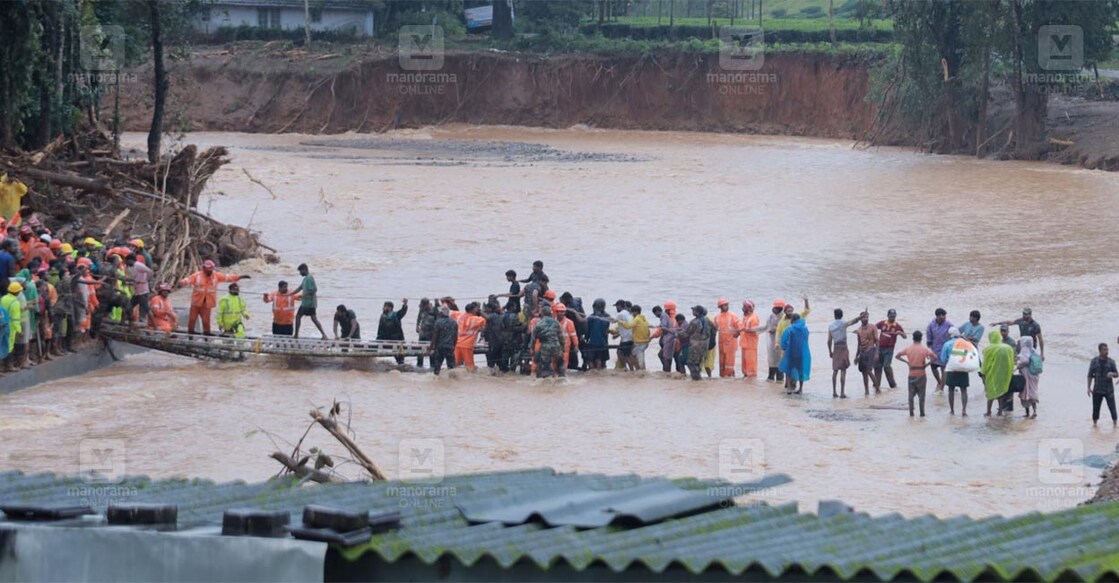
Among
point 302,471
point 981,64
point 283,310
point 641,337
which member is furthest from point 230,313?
point 981,64

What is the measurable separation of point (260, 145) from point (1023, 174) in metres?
29.7

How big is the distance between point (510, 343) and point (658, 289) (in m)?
8.31

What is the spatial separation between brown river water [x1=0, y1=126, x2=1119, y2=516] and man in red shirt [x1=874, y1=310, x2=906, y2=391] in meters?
0.33

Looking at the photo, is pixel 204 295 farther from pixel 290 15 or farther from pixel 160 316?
pixel 290 15

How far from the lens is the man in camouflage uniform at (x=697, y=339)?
20.0 meters

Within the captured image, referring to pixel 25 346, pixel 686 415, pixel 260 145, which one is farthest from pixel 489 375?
pixel 260 145

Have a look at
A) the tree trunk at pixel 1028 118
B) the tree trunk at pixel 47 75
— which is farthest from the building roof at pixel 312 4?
the tree trunk at pixel 47 75

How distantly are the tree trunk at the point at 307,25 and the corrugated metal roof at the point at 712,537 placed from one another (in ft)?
208

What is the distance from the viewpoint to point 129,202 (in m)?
27.1

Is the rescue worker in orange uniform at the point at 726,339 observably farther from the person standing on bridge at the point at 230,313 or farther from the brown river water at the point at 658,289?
the person standing on bridge at the point at 230,313

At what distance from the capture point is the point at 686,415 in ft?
60.1

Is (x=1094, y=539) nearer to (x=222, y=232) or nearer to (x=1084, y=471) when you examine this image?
(x=1084, y=471)

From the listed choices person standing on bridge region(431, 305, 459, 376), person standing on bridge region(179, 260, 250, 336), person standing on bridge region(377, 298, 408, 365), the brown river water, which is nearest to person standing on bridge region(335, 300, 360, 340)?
person standing on bridge region(377, 298, 408, 365)

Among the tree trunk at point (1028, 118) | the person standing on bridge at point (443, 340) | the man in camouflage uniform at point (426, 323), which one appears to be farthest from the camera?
the tree trunk at point (1028, 118)
